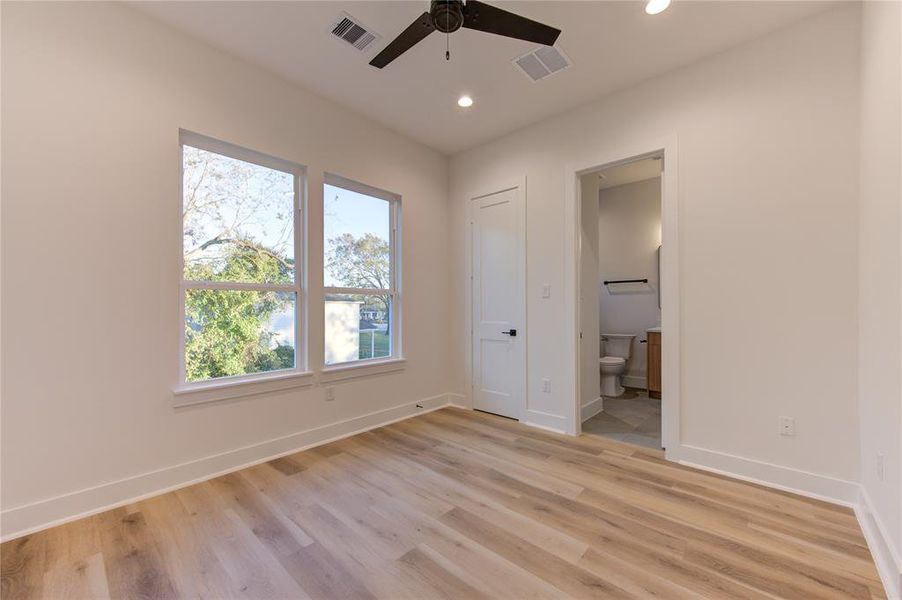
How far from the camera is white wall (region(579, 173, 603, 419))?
3855mm

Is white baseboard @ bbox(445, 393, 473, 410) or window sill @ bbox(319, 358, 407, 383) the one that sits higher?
window sill @ bbox(319, 358, 407, 383)

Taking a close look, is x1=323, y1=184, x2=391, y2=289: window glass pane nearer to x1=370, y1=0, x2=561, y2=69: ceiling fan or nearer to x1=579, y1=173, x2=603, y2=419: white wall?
x1=370, y1=0, x2=561, y2=69: ceiling fan

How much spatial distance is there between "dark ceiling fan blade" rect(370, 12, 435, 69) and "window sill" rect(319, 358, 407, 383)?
2386mm

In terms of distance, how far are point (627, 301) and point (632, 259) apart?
63cm

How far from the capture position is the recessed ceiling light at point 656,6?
2.09 metres

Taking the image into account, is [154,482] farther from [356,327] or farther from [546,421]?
[546,421]

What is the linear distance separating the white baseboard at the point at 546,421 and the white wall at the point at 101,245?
7.26 ft

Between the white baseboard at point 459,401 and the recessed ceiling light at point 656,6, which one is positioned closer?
the recessed ceiling light at point 656,6

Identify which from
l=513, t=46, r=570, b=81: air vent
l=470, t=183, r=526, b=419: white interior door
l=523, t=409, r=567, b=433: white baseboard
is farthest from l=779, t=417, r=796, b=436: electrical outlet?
l=513, t=46, r=570, b=81: air vent

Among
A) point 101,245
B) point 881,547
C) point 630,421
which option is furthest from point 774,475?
point 101,245

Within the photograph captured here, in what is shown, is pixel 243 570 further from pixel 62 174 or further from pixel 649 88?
pixel 649 88

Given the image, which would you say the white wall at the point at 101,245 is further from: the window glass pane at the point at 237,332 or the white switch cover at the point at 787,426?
the white switch cover at the point at 787,426

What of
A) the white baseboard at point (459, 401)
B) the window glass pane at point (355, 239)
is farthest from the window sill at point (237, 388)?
the white baseboard at point (459, 401)

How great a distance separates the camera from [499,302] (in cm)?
395
